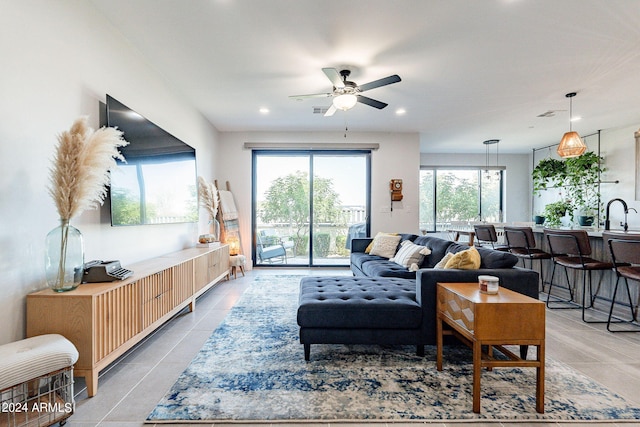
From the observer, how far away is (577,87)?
3.89 meters

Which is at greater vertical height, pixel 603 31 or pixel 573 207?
pixel 603 31

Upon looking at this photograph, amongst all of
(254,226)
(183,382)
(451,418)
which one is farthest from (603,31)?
(254,226)

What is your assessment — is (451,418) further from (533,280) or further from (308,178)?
(308,178)

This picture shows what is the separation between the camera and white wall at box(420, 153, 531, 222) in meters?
8.12

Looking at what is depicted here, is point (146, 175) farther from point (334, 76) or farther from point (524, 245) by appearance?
point (524, 245)

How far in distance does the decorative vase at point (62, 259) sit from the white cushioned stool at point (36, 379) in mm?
314

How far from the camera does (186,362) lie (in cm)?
237

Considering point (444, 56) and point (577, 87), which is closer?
point (444, 56)

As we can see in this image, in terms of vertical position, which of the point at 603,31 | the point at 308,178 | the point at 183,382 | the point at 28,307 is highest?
the point at 603,31

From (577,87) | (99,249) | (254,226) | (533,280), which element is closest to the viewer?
(533,280)

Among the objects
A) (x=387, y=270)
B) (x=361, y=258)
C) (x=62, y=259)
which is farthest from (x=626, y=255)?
(x=62, y=259)

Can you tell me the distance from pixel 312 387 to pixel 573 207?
7209 mm

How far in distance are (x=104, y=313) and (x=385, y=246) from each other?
3.65 meters

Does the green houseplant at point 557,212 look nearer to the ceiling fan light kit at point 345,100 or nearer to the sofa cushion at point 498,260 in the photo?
the sofa cushion at point 498,260
